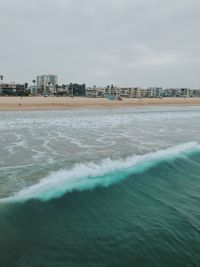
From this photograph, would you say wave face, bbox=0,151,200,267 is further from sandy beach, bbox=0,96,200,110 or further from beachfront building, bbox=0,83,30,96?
beachfront building, bbox=0,83,30,96

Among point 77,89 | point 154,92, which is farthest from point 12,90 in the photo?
point 154,92

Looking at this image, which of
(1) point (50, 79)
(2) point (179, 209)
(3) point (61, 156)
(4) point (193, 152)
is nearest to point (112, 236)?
(2) point (179, 209)

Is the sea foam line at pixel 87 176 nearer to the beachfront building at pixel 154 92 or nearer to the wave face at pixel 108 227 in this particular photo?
the wave face at pixel 108 227

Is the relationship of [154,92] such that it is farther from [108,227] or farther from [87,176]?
[108,227]

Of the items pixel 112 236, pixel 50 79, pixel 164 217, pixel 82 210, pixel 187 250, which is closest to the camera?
pixel 187 250

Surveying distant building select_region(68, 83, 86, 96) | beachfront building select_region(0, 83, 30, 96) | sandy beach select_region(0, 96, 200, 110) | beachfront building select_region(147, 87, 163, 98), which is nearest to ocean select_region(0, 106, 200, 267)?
sandy beach select_region(0, 96, 200, 110)

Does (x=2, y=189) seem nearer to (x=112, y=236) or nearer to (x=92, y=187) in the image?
(x=92, y=187)
